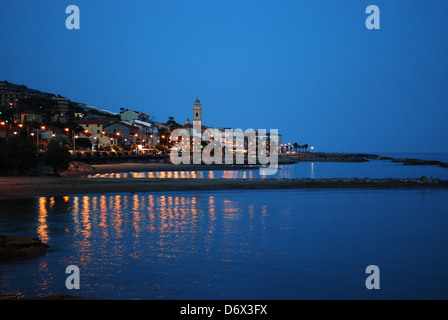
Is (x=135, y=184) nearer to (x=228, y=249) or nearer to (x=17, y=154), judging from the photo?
(x=17, y=154)

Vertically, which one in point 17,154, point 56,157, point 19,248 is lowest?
point 19,248

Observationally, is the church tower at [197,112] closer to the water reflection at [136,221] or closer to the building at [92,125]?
the building at [92,125]

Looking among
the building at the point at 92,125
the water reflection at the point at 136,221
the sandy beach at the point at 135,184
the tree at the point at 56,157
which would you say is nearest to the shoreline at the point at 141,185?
the sandy beach at the point at 135,184

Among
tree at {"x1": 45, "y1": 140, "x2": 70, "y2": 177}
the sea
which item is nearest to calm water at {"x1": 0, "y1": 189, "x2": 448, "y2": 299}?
the sea

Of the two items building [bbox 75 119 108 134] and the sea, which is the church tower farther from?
the sea

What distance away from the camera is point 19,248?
45.2 ft

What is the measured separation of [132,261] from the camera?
1400 cm

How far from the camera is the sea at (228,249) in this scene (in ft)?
37.3

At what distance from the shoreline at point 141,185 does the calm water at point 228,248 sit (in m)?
3.38

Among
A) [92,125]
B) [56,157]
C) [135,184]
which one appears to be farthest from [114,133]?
[135,184]

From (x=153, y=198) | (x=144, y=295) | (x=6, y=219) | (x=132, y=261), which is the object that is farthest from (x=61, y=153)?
(x=144, y=295)

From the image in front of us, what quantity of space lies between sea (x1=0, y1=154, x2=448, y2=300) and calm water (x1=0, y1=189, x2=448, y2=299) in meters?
0.04

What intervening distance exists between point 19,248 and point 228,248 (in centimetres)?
699
